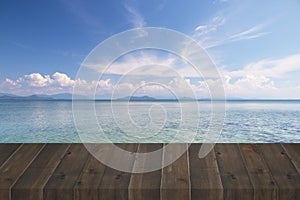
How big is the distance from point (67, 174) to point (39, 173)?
0.10 m

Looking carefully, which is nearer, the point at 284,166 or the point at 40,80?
the point at 284,166

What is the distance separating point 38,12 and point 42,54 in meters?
2.79

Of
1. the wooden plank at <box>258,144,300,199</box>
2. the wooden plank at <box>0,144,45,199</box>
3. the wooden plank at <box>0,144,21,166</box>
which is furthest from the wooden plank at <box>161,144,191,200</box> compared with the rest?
the wooden plank at <box>0,144,21,166</box>

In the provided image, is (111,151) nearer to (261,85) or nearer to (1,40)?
(261,85)

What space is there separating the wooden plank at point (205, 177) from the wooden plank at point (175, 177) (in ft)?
0.07

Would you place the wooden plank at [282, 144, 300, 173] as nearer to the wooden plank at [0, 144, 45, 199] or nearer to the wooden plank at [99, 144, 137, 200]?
the wooden plank at [99, 144, 137, 200]

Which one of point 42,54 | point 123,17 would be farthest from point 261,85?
point 42,54

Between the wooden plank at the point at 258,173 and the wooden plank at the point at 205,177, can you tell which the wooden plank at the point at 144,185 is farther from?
the wooden plank at the point at 258,173

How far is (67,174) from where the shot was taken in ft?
3.81

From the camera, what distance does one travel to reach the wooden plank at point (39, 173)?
109 centimetres

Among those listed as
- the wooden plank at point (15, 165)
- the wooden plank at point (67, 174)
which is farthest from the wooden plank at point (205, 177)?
the wooden plank at point (15, 165)

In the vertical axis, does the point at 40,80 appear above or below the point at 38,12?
below

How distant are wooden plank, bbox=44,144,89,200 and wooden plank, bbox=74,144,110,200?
0.02 metres

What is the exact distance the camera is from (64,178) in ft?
3.74
